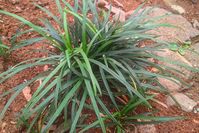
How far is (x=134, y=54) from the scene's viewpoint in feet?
7.82

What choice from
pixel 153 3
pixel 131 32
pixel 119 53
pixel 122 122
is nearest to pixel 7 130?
pixel 122 122

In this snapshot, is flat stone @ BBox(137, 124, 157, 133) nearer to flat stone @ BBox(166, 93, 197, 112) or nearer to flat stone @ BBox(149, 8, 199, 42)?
flat stone @ BBox(166, 93, 197, 112)

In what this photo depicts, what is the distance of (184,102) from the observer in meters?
2.75

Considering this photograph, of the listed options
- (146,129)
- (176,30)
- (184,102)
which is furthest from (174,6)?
(146,129)

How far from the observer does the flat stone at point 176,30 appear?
3.32m

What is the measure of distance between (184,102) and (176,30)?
38.1 inches

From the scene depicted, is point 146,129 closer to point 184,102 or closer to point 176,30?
point 184,102

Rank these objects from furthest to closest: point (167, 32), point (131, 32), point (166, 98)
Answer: point (167, 32), point (166, 98), point (131, 32)

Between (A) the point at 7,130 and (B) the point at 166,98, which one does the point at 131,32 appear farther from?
(A) the point at 7,130

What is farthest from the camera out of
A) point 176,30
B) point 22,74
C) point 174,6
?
point 174,6

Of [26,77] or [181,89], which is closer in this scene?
[26,77]

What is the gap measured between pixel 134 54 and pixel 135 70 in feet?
0.43


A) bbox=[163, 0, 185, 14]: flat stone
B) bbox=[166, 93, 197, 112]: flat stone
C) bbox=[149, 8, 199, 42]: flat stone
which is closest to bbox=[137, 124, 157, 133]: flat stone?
bbox=[166, 93, 197, 112]: flat stone

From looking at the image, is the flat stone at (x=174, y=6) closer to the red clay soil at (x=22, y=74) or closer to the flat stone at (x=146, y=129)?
the red clay soil at (x=22, y=74)
